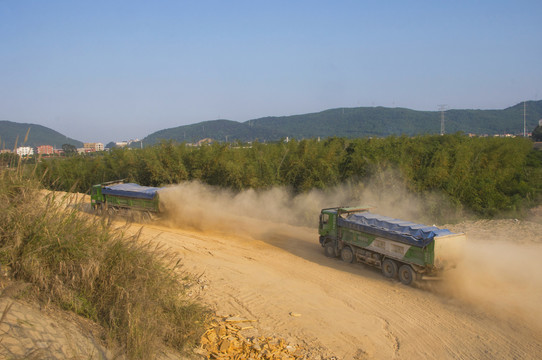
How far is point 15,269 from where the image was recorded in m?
6.45

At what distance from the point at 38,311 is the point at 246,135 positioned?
12433 cm

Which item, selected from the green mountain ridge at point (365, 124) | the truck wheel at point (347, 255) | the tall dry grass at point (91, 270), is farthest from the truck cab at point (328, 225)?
the green mountain ridge at point (365, 124)

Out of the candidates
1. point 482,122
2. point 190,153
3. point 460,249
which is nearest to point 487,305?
point 460,249

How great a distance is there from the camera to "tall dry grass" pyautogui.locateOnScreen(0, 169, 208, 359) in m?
6.28

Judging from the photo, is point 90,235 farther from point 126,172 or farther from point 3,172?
point 126,172

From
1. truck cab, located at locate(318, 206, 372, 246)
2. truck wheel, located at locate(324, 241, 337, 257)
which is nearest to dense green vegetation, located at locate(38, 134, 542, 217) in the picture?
truck cab, located at locate(318, 206, 372, 246)

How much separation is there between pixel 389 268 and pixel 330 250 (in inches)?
122

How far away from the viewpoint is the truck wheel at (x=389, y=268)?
13289 millimetres

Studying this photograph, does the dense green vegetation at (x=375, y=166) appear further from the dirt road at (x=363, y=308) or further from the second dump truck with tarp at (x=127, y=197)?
the dirt road at (x=363, y=308)

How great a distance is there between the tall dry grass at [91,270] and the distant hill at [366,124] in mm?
107831

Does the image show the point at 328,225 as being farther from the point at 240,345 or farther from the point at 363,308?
the point at 240,345

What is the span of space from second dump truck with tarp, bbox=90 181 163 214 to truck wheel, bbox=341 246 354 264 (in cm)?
1061

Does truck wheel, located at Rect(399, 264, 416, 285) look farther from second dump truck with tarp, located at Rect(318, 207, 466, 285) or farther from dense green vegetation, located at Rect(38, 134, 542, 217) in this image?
dense green vegetation, located at Rect(38, 134, 542, 217)

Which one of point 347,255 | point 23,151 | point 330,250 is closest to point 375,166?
point 330,250
